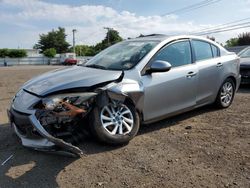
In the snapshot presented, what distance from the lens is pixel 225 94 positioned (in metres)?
6.51

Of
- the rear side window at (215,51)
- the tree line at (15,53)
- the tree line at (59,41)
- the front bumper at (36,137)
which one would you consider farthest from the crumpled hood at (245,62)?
the tree line at (59,41)

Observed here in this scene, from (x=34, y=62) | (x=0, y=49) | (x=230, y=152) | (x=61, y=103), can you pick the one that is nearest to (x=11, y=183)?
(x=61, y=103)

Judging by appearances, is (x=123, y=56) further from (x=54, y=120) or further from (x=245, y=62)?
(x=245, y=62)

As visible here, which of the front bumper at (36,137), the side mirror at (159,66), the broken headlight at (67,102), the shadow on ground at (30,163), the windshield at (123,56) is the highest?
the windshield at (123,56)

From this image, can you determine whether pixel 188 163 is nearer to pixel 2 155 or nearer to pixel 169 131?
pixel 169 131

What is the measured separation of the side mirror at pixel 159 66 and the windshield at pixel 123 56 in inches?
9.7

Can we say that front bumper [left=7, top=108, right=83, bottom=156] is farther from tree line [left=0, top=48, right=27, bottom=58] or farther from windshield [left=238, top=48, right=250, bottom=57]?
tree line [left=0, top=48, right=27, bottom=58]

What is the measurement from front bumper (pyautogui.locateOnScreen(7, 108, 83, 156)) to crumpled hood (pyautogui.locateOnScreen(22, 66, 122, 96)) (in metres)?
0.38

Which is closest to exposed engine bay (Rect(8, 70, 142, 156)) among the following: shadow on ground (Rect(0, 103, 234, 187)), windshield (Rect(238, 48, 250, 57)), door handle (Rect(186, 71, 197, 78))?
shadow on ground (Rect(0, 103, 234, 187))

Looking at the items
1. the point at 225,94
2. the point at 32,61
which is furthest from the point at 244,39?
the point at 225,94

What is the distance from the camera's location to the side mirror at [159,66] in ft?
15.7

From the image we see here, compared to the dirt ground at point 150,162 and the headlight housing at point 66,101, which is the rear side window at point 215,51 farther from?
the headlight housing at point 66,101

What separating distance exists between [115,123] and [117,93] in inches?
16.4

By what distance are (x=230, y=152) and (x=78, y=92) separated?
213 centimetres
